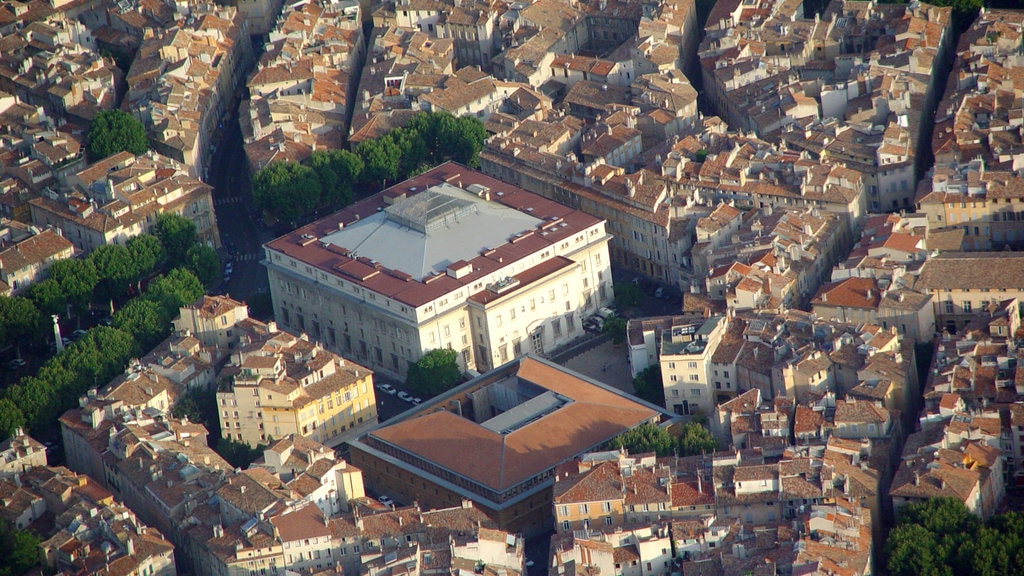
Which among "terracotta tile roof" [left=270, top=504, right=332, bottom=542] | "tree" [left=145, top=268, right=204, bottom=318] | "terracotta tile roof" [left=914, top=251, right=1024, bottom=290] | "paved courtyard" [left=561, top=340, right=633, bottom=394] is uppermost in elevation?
"terracotta tile roof" [left=914, top=251, right=1024, bottom=290]

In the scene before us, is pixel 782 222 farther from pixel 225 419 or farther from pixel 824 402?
pixel 225 419

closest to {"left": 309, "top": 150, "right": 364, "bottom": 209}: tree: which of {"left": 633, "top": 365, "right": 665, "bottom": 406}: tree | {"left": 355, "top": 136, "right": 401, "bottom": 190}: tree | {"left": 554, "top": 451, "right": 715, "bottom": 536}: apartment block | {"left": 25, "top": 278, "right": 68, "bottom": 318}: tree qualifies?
{"left": 355, "top": 136, "right": 401, "bottom": 190}: tree

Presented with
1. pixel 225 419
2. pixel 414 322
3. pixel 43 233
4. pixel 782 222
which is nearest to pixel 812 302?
pixel 782 222

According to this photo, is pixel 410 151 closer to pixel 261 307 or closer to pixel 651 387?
pixel 261 307

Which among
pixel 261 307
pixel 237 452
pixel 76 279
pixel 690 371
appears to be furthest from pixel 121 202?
pixel 690 371

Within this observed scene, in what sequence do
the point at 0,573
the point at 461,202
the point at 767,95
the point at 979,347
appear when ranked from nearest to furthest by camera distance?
the point at 0,573
the point at 979,347
the point at 461,202
the point at 767,95

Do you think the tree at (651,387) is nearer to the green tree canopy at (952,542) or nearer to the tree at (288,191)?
the green tree canopy at (952,542)

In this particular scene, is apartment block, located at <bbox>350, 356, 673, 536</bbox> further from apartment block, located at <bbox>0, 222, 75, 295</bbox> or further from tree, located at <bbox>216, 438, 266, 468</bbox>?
apartment block, located at <bbox>0, 222, 75, 295</bbox>

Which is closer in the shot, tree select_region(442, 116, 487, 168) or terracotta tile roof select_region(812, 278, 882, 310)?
terracotta tile roof select_region(812, 278, 882, 310)
